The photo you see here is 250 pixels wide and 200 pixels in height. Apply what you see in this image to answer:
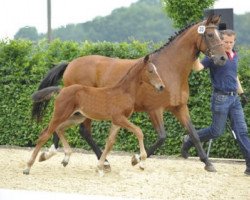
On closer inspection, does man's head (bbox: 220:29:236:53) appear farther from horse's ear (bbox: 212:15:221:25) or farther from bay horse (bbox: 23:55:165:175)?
bay horse (bbox: 23:55:165:175)

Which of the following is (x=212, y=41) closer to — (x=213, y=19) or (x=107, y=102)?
(x=213, y=19)

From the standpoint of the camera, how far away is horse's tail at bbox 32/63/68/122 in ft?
32.0

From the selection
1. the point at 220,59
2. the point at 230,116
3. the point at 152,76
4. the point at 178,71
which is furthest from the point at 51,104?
the point at 220,59

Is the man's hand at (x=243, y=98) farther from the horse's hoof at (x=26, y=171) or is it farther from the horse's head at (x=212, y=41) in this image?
the horse's hoof at (x=26, y=171)

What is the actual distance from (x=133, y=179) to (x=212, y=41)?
2.17 m

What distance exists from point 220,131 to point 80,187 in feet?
8.71

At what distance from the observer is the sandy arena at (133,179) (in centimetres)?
723

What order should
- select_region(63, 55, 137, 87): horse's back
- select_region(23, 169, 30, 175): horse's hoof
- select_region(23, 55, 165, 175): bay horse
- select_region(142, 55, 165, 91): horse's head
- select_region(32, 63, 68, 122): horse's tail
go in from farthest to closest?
1. select_region(32, 63, 68, 122): horse's tail
2. select_region(63, 55, 137, 87): horse's back
3. select_region(23, 169, 30, 175): horse's hoof
4. select_region(23, 55, 165, 175): bay horse
5. select_region(142, 55, 165, 91): horse's head

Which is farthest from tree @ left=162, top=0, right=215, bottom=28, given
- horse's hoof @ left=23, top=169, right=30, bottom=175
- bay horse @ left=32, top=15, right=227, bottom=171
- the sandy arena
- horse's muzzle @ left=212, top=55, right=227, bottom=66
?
horse's hoof @ left=23, top=169, right=30, bottom=175

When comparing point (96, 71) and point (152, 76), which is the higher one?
point (152, 76)

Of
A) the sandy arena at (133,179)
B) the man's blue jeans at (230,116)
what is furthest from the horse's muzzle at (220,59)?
the sandy arena at (133,179)

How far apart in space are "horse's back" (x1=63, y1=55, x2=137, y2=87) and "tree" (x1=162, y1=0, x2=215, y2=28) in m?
3.81

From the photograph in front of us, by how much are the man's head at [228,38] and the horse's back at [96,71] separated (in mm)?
1343

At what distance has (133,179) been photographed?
8102 mm
